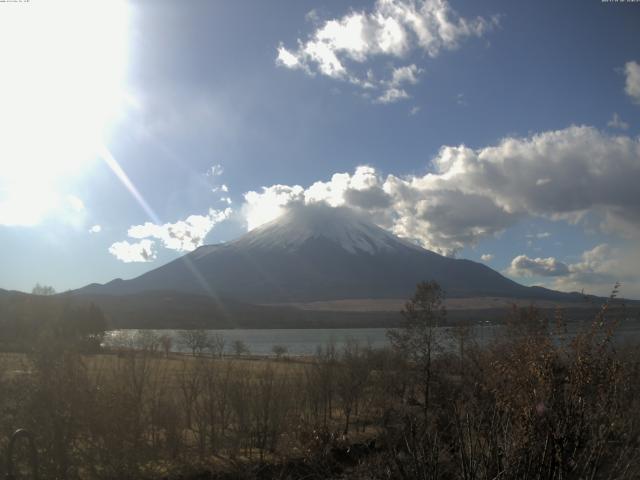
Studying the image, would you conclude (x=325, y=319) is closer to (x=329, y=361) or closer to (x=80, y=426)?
(x=329, y=361)

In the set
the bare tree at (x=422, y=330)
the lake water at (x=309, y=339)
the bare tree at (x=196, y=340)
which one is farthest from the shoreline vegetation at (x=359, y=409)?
the bare tree at (x=196, y=340)

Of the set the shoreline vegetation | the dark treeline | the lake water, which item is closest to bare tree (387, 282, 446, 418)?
the shoreline vegetation

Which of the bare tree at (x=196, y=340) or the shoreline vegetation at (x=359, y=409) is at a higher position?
the shoreline vegetation at (x=359, y=409)

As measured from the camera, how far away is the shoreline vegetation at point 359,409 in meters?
5.20

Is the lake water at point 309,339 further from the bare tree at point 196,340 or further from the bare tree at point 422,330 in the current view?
the bare tree at point 196,340

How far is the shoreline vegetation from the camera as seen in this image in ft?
17.0

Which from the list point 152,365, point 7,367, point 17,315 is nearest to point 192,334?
point 17,315

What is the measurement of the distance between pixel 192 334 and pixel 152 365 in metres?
73.7

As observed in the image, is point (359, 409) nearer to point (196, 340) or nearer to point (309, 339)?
point (196, 340)

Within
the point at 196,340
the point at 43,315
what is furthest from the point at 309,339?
the point at 43,315

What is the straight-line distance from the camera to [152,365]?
2030cm

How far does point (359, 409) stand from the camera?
2780 centimetres

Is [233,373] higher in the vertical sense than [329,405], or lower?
higher

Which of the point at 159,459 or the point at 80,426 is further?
the point at 159,459
